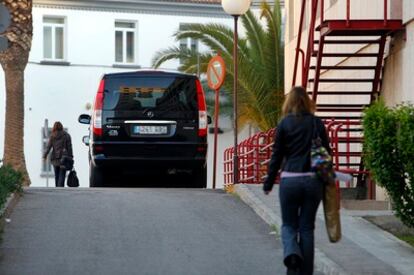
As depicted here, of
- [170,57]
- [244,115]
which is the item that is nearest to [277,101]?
[244,115]

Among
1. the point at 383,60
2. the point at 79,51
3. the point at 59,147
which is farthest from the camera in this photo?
the point at 79,51

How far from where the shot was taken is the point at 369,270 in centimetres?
1104

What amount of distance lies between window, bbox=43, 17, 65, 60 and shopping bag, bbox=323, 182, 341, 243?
32.2m

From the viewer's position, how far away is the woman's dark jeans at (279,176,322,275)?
10055mm

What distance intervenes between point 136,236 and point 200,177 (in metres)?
7.04

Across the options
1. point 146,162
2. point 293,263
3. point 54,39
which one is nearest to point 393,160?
point 293,263

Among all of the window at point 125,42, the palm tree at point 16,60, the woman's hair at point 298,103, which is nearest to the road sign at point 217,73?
the palm tree at point 16,60

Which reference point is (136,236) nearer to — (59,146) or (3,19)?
(3,19)

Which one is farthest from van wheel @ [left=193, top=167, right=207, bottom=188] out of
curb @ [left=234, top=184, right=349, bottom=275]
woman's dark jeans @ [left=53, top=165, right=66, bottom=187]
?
woman's dark jeans @ [left=53, top=165, right=66, bottom=187]

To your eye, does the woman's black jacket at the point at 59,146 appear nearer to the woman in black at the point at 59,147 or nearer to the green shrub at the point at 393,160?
the woman in black at the point at 59,147

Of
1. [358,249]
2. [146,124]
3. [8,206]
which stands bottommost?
[358,249]

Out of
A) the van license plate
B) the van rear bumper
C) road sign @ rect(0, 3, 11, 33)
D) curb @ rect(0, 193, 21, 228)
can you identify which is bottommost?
curb @ rect(0, 193, 21, 228)

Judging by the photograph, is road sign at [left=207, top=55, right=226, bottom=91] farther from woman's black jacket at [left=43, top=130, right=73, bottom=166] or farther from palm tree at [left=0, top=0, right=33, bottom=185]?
palm tree at [left=0, top=0, right=33, bottom=185]

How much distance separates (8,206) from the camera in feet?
49.7
